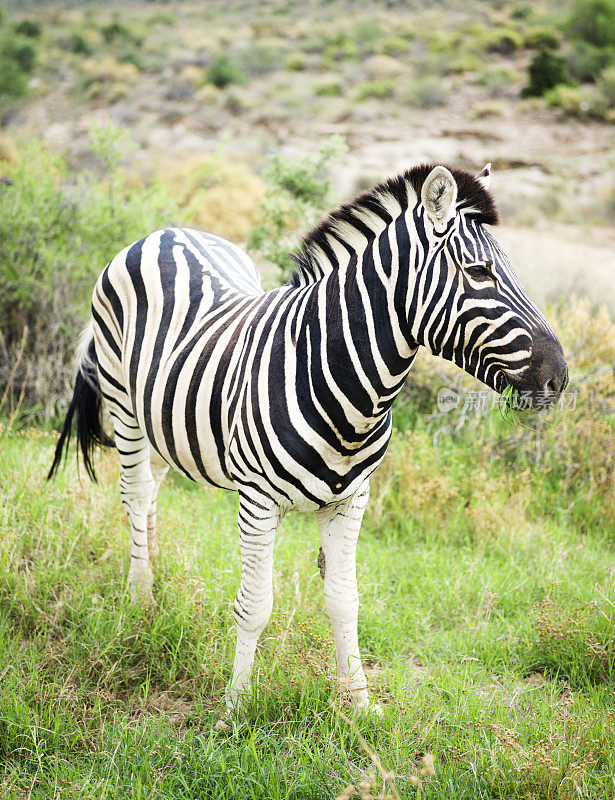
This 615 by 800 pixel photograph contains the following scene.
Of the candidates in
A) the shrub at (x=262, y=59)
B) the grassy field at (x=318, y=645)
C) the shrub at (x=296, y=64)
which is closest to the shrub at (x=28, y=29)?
the shrub at (x=262, y=59)

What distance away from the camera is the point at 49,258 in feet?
18.7

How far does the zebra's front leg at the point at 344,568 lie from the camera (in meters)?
2.61

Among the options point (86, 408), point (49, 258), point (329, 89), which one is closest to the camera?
point (86, 408)

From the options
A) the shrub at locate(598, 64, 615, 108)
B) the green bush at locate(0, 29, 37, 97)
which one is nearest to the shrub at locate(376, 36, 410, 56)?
the shrub at locate(598, 64, 615, 108)

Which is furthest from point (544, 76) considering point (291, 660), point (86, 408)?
point (291, 660)

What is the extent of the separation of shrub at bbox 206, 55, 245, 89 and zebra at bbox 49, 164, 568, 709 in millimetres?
23635

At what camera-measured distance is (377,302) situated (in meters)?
2.16

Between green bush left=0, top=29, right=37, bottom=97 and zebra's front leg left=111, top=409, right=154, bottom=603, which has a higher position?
green bush left=0, top=29, right=37, bottom=97

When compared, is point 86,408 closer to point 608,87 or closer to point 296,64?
point 608,87

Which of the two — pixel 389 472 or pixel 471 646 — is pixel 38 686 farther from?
pixel 389 472

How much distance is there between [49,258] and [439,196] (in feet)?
15.3

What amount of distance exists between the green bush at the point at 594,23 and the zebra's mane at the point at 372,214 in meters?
28.0

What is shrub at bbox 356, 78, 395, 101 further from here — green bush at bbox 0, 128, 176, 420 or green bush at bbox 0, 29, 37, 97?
green bush at bbox 0, 128, 176, 420

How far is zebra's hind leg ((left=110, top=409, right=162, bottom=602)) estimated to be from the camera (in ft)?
11.1
